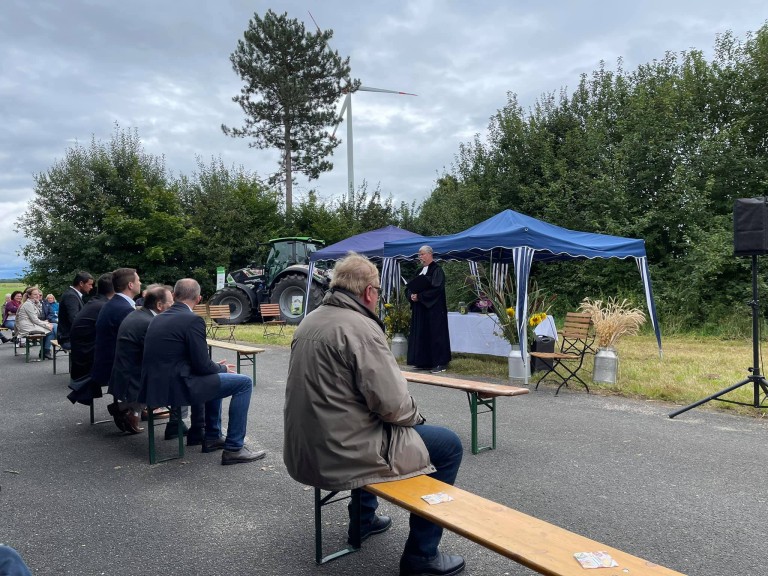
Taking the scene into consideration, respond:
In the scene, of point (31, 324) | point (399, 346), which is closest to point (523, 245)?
point (399, 346)

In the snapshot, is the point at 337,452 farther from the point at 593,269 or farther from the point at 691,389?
the point at 593,269

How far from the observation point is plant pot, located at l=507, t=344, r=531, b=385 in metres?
8.52

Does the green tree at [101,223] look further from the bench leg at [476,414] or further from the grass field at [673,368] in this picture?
the bench leg at [476,414]

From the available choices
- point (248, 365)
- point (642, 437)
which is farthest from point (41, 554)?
point (248, 365)

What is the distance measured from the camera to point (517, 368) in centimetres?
865

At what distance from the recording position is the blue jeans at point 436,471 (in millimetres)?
2891

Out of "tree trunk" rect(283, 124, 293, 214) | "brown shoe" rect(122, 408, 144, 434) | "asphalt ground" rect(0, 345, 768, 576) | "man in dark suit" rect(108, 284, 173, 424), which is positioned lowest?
"asphalt ground" rect(0, 345, 768, 576)

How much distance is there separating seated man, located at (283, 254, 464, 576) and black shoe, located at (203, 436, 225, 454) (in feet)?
8.35

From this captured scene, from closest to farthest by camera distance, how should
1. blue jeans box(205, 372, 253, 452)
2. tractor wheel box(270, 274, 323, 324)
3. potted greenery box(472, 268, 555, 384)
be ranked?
1. blue jeans box(205, 372, 253, 452)
2. potted greenery box(472, 268, 555, 384)
3. tractor wheel box(270, 274, 323, 324)

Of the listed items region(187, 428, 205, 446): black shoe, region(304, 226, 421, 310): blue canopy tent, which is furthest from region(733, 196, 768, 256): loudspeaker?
region(304, 226, 421, 310): blue canopy tent

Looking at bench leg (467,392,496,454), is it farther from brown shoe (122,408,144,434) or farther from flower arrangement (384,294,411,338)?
flower arrangement (384,294,411,338)

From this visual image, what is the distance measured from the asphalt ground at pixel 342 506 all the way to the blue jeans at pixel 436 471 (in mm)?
249

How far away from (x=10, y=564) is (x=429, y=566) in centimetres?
180

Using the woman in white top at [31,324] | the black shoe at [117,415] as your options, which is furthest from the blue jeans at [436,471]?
the woman in white top at [31,324]
